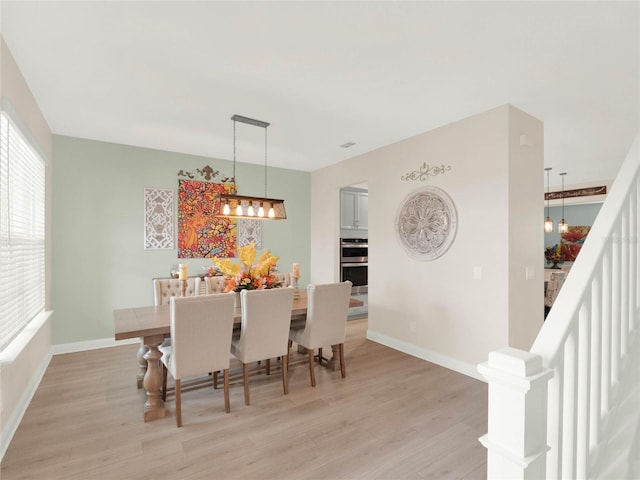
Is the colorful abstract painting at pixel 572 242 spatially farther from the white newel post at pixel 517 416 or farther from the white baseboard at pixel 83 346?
the white baseboard at pixel 83 346

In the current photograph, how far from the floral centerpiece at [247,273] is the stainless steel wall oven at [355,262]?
→ 8.10 ft

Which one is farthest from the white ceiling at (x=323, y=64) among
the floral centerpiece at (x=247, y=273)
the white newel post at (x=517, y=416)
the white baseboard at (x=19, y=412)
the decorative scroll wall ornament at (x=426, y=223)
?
the white baseboard at (x=19, y=412)

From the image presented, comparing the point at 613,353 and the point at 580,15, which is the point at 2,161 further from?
the point at 580,15

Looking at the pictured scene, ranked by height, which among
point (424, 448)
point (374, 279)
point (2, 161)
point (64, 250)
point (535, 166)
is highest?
point (535, 166)

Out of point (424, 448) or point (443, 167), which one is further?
point (443, 167)

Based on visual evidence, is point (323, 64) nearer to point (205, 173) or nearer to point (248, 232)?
point (205, 173)

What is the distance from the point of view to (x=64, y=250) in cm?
391

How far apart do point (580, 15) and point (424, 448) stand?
273cm

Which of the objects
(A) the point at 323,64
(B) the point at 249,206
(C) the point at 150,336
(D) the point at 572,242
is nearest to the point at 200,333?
(C) the point at 150,336

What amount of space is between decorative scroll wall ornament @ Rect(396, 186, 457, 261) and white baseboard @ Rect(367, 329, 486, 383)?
3.45 feet

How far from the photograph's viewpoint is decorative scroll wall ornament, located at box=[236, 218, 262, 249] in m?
5.08

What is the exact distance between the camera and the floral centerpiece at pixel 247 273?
3015 millimetres

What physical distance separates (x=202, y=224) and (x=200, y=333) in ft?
8.62

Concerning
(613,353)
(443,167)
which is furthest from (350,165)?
(613,353)
